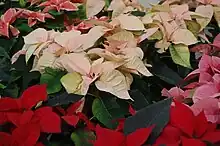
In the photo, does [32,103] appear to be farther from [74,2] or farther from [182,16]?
[74,2]

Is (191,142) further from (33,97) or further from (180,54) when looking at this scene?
(180,54)

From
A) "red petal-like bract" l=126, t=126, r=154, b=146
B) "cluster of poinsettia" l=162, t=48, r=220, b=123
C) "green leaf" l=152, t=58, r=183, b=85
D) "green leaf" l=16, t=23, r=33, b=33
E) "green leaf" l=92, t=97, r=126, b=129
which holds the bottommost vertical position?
"green leaf" l=152, t=58, r=183, b=85

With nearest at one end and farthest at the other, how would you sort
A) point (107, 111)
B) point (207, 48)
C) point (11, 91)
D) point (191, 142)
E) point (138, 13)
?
point (191, 142), point (107, 111), point (11, 91), point (207, 48), point (138, 13)

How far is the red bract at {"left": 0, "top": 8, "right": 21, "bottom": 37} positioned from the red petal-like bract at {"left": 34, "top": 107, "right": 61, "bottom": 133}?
0.42 metres

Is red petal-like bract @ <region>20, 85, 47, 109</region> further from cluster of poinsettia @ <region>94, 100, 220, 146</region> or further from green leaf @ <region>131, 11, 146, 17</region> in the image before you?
green leaf @ <region>131, 11, 146, 17</region>

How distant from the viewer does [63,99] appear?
0.88 m

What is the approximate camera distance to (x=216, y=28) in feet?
4.17

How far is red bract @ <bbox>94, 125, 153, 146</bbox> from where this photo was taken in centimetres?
68

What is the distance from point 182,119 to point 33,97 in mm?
259

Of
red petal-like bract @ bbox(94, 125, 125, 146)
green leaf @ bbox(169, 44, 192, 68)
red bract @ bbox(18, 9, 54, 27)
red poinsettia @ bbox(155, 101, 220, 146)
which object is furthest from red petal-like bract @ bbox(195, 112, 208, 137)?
red bract @ bbox(18, 9, 54, 27)

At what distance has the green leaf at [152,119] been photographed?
→ 0.72 meters

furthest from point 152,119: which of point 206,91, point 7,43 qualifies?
point 7,43

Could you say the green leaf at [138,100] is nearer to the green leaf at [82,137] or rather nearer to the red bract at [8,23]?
the green leaf at [82,137]

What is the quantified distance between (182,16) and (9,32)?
45 cm
